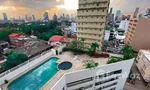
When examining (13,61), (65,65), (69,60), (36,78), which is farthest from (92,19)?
(13,61)

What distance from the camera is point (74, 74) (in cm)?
813

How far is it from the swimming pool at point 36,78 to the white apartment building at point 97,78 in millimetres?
2023

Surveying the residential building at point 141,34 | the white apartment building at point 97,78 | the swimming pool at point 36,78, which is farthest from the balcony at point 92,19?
the residential building at point 141,34

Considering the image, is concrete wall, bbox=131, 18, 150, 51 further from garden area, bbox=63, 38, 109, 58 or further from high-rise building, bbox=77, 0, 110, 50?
garden area, bbox=63, 38, 109, 58

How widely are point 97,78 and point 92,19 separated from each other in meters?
10.3

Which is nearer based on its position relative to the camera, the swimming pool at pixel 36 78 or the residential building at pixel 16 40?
the swimming pool at pixel 36 78

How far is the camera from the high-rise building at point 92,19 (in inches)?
555

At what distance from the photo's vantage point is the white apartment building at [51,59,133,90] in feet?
27.0

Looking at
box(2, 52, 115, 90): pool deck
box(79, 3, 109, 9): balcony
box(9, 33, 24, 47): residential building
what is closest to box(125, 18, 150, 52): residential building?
box(79, 3, 109, 9): balcony

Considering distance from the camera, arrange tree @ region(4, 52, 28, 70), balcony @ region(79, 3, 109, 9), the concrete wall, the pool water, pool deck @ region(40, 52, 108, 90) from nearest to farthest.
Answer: pool deck @ region(40, 52, 108, 90), the pool water, tree @ region(4, 52, 28, 70), balcony @ region(79, 3, 109, 9), the concrete wall

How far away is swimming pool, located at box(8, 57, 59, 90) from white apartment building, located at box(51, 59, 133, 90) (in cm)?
202

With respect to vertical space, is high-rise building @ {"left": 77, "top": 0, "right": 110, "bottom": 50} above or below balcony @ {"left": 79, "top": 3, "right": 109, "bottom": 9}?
below

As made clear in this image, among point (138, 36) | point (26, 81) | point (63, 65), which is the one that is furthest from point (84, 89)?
point (138, 36)

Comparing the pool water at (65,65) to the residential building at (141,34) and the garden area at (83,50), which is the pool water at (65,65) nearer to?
the garden area at (83,50)
